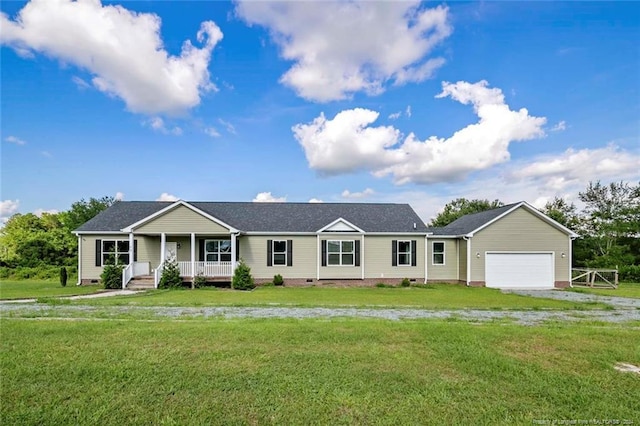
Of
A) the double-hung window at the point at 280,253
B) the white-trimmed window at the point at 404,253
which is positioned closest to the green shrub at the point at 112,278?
the double-hung window at the point at 280,253

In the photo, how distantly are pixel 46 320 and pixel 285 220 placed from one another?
14.9 meters

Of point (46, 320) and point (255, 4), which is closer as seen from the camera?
point (46, 320)

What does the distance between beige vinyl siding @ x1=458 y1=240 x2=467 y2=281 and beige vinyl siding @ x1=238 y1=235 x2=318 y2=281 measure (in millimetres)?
8598

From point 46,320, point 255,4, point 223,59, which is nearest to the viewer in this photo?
point 46,320

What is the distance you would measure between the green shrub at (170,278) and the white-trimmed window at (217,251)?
7.80 feet

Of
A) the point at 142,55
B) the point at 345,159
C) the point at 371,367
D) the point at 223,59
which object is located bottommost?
the point at 371,367

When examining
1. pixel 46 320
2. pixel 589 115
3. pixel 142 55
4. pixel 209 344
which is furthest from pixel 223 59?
pixel 589 115

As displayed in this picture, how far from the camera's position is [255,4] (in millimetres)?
13188

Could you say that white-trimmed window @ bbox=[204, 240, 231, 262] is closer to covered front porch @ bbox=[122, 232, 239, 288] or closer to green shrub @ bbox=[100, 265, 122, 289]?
covered front porch @ bbox=[122, 232, 239, 288]

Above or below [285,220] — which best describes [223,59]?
above

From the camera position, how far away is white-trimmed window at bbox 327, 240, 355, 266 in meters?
21.4

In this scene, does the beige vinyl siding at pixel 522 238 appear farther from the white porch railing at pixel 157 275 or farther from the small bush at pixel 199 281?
the white porch railing at pixel 157 275

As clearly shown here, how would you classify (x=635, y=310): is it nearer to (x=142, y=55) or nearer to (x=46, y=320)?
(x=46, y=320)

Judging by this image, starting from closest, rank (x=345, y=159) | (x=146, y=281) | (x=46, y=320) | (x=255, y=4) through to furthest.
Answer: (x=46, y=320)
(x=255, y=4)
(x=146, y=281)
(x=345, y=159)
